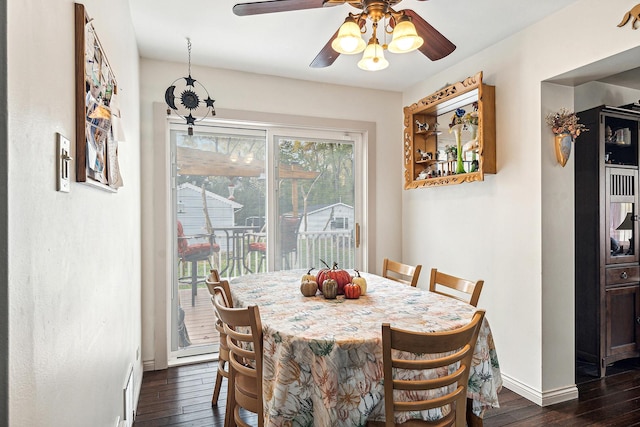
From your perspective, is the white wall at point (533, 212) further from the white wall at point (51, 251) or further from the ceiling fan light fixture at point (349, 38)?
the white wall at point (51, 251)

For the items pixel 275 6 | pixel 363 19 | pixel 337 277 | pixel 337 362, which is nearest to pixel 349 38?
pixel 363 19

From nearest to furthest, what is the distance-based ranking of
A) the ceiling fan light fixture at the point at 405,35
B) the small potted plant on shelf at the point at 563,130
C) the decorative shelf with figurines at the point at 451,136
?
the ceiling fan light fixture at the point at 405,35 < the small potted plant on shelf at the point at 563,130 < the decorative shelf with figurines at the point at 451,136

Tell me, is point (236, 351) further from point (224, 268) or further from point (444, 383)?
point (224, 268)

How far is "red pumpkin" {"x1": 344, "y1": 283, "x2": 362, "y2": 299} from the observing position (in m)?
2.09

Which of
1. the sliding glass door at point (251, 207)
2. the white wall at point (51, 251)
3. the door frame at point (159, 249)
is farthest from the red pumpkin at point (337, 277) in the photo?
the door frame at point (159, 249)

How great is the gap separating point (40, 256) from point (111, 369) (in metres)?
1.04

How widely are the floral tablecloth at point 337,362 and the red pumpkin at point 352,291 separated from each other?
19 cm

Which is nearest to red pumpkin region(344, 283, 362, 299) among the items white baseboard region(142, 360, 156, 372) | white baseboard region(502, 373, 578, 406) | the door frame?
white baseboard region(502, 373, 578, 406)

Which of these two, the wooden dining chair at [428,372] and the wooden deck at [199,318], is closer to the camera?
the wooden dining chair at [428,372]

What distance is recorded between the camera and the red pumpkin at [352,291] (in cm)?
209

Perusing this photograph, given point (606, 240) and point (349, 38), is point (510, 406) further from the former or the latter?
point (349, 38)

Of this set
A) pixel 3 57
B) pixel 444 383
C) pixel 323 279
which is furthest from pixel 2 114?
pixel 323 279

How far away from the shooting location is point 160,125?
312cm

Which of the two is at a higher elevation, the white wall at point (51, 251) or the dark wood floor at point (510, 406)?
the white wall at point (51, 251)
